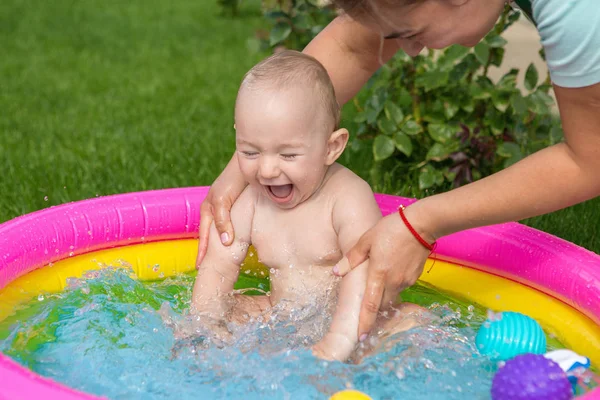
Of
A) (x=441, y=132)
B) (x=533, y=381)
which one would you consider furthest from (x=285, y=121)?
(x=441, y=132)

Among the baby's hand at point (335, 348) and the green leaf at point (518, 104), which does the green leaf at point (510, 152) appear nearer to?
the green leaf at point (518, 104)

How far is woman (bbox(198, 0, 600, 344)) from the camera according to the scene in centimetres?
165

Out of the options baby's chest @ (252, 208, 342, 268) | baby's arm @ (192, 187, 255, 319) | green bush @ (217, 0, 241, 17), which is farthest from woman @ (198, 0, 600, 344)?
green bush @ (217, 0, 241, 17)

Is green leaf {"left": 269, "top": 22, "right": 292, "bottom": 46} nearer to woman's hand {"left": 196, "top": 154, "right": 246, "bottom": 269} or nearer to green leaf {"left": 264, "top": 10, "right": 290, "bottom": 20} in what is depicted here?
green leaf {"left": 264, "top": 10, "right": 290, "bottom": 20}

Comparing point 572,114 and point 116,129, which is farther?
point 116,129

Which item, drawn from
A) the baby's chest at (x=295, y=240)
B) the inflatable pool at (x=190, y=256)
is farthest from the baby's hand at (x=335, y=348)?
the inflatable pool at (x=190, y=256)

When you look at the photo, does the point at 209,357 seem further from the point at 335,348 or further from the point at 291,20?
the point at 291,20

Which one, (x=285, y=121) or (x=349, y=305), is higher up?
(x=285, y=121)

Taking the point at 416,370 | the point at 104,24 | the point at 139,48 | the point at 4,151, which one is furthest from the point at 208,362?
the point at 104,24

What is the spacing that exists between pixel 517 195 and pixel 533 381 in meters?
0.43

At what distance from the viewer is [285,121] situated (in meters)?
2.12

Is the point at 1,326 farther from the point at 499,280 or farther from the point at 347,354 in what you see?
the point at 499,280

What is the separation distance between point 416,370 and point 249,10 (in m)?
7.31

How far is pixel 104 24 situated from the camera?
25.7 ft
